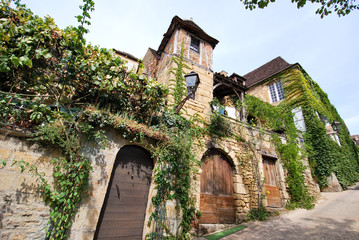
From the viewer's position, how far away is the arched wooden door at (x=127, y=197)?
134 inches

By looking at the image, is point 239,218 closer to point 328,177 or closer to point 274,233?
point 274,233

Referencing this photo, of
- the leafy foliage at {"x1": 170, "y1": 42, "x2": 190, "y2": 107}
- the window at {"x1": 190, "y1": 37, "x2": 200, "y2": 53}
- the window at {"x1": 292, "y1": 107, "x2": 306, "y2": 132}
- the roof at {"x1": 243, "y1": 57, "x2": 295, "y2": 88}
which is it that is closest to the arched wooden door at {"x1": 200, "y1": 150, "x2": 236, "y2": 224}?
the leafy foliage at {"x1": 170, "y1": 42, "x2": 190, "y2": 107}

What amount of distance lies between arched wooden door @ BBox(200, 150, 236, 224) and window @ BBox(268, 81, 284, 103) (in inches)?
310

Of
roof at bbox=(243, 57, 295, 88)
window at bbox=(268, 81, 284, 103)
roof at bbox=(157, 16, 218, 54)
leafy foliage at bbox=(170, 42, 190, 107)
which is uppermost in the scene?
roof at bbox=(243, 57, 295, 88)

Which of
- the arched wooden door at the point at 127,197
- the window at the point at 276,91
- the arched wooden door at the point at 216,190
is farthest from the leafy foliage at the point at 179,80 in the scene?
the window at the point at 276,91

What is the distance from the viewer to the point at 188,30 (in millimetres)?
8109

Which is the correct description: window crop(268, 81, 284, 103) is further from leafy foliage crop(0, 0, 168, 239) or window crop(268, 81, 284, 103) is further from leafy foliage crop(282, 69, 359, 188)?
leafy foliage crop(0, 0, 168, 239)

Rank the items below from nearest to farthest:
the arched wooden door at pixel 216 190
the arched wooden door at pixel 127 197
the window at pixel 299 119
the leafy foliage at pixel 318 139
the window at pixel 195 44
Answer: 1. the arched wooden door at pixel 127 197
2. the arched wooden door at pixel 216 190
3. the window at pixel 195 44
4. the leafy foliage at pixel 318 139
5. the window at pixel 299 119

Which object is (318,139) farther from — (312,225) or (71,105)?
(71,105)

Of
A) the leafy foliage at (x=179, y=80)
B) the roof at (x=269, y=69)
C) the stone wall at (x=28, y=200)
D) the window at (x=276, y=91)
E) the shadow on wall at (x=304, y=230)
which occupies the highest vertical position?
the roof at (x=269, y=69)

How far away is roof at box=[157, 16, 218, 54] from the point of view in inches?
310

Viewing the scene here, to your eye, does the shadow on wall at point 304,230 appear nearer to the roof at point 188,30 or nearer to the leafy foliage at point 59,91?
the leafy foliage at point 59,91

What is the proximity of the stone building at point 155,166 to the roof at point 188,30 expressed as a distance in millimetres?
45

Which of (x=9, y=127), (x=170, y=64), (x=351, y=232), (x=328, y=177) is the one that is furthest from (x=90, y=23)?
(x=328, y=177)
